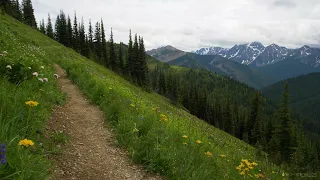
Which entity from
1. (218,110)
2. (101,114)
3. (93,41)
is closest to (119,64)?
(93,41)

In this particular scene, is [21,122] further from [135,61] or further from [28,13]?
[28,13]

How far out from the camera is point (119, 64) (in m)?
92.9

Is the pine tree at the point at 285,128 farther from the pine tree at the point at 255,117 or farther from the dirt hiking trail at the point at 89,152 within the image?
the dirt hiking trail at the point at 89,152

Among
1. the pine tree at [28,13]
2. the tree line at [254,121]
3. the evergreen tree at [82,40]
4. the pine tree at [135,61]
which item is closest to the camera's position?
the tree line at [254,121]

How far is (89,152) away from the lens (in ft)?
22.7

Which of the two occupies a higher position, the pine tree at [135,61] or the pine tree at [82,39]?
the pine tree at [82,39]

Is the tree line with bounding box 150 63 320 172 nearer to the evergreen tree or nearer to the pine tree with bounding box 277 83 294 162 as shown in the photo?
the pine tree with bounding box 277 83 294 162

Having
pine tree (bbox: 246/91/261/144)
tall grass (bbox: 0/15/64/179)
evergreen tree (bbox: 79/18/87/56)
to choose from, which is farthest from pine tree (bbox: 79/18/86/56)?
tall grass (bbox: 0/15/64/179)

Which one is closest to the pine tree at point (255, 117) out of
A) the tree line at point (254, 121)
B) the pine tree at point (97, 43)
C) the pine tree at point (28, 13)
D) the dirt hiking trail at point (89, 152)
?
the tree line at point (254, 121)

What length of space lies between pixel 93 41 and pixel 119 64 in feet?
47.0

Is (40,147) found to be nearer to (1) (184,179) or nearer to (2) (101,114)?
(1) (184,179)

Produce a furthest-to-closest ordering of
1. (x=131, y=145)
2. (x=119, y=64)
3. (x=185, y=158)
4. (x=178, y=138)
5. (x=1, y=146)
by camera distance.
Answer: (x=119, y=64) < (x=178, y=138) < (x=131, y=145) < (x=185, y=158) < (x=1, y=146)

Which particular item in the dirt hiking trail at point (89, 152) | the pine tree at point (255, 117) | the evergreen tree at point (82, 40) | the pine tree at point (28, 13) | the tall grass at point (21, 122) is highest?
the pine tree at point (28, 13)

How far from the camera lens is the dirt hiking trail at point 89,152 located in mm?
5836
